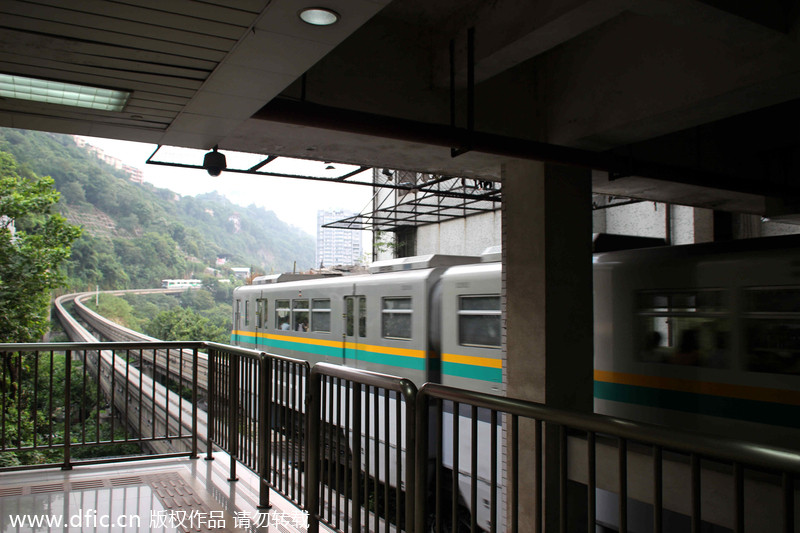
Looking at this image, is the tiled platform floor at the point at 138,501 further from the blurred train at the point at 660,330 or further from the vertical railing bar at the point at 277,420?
the blurred train at the point at 660,330

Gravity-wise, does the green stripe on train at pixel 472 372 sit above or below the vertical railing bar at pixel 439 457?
below

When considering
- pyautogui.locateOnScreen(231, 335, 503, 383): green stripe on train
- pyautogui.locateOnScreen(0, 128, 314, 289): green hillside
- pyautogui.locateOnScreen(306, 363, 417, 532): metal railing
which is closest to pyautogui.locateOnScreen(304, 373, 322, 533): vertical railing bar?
pyautogui.locateOnScreen(306, 363, 417, 532): metal railing

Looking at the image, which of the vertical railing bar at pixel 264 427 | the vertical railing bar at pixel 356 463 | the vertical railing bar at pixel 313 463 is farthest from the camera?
the vertical railing bar at pixel 264 427

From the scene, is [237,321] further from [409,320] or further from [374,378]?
[374,378]

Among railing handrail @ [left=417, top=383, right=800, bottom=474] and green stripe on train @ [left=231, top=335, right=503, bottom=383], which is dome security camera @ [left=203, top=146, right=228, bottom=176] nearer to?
railing handrail @ [left=417, top=383, right=800, bottom=474]

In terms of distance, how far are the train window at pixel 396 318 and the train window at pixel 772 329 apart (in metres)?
5.30

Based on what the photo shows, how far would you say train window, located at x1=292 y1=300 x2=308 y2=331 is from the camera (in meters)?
13.1

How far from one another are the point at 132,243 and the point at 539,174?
64.5 meters

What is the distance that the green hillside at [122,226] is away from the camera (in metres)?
55.8

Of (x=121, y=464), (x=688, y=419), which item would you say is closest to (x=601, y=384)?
(x=688, y=419)

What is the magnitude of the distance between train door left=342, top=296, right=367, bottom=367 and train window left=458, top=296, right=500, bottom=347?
271 centimetres

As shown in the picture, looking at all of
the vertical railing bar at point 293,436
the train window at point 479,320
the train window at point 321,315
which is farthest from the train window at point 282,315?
the vertical railing bar at point 293,436

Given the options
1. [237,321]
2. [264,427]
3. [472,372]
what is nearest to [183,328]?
[237,321]

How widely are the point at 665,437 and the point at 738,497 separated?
0.24 metres
